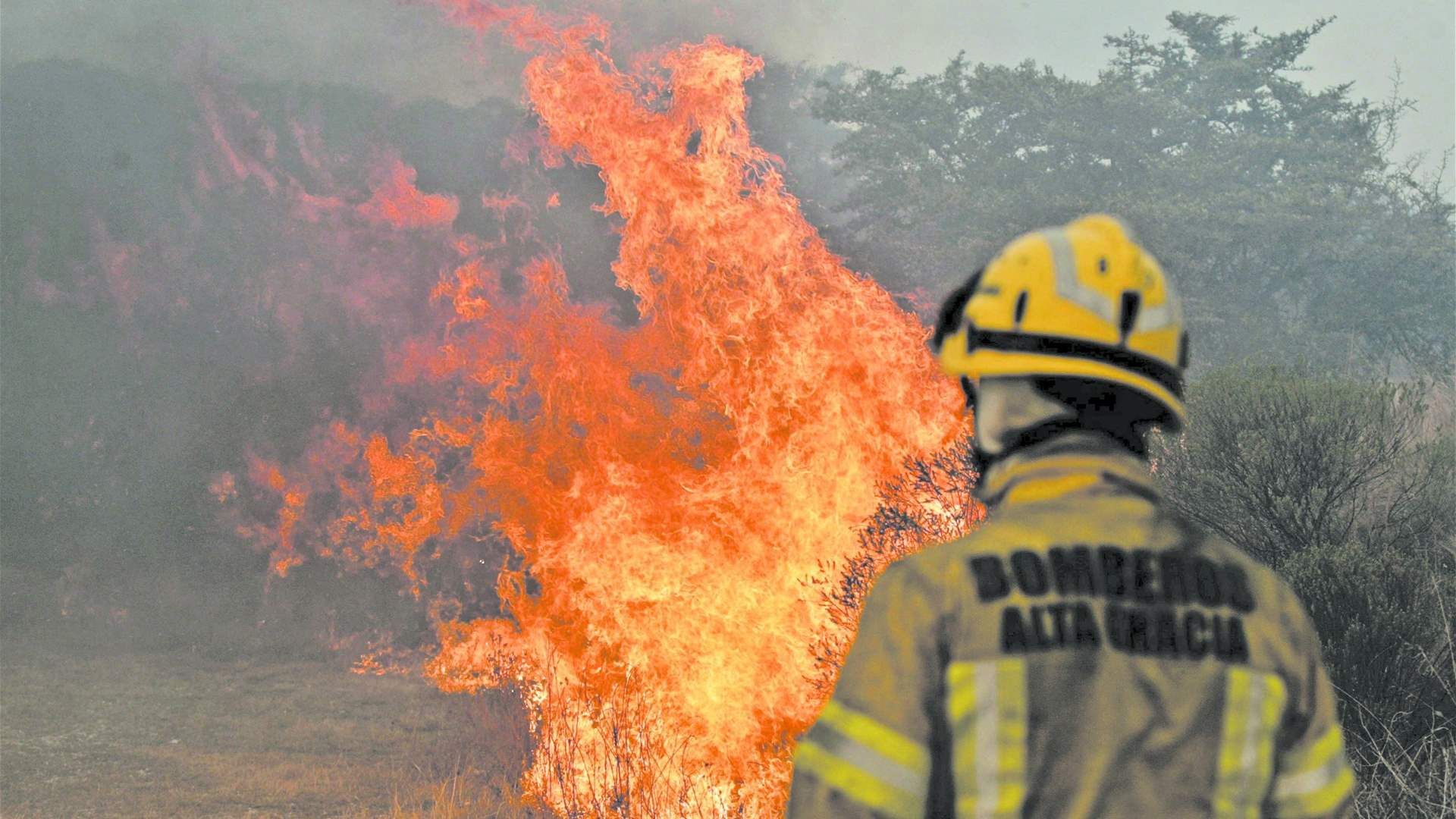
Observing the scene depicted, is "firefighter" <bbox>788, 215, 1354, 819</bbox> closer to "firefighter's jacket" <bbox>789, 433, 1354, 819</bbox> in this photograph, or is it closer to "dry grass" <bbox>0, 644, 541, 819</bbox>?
"firefighter's jacket" <bbox>789, 433, 1354, 819</bbox>

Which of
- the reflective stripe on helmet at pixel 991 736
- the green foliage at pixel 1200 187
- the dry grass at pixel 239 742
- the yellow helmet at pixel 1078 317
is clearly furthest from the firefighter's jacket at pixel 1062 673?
the green foliage at pixel 1200 187

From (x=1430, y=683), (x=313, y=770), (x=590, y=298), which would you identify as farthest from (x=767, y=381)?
(x=590, y=298)

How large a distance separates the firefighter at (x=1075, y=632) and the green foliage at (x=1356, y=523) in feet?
18.0

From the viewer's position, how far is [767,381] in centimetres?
985

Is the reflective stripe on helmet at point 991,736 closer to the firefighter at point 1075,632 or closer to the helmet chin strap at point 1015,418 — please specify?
the firefighter at point 1075,632

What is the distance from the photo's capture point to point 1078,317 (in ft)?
5.91

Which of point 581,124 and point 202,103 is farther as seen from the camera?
point 202,103

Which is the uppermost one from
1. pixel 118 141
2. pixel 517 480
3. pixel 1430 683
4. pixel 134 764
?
pixel 118 141

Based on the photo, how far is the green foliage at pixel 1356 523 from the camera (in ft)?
24.0

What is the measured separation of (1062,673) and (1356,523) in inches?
356

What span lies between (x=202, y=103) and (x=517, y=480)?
17.0 m

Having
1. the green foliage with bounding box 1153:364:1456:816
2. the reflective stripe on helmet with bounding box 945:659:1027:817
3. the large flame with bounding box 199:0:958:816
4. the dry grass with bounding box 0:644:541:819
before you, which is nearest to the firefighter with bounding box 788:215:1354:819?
the reflective stripe on helmet with bounding box 945:659:1027:817

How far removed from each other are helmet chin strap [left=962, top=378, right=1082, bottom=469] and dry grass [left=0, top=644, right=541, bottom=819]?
9.92 meters

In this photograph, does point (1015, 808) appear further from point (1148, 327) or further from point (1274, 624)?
point (1148, 327)
